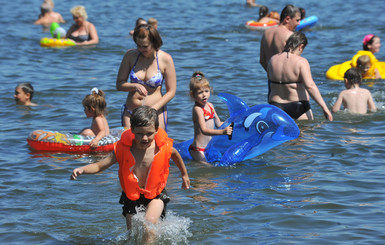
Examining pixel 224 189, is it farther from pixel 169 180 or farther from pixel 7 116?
pixel 7 116

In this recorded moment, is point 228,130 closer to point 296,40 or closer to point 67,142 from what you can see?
point 296,40

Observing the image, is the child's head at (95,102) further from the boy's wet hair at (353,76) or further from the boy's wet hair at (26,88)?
the boy's wet hair at (353,76)

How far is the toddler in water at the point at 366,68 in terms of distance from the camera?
12398 millimetres

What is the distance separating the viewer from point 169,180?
25.0ft

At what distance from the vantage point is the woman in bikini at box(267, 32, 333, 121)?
27.8 feet

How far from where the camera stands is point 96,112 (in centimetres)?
885

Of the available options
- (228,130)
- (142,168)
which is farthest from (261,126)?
(142,168)

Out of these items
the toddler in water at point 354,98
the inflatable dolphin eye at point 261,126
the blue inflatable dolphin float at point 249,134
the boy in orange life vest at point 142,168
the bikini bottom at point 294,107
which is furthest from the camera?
the toddler in water at point 354,98

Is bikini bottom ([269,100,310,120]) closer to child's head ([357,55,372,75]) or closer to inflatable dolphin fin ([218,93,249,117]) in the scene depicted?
inflatable dolphin fin ([218,93,249,117])

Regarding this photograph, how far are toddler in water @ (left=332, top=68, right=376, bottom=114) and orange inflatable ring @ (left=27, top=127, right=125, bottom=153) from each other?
3.54 metres

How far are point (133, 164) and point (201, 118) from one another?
238 centimetres

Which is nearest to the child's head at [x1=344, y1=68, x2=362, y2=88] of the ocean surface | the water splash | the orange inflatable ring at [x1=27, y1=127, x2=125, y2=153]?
the ocean surface

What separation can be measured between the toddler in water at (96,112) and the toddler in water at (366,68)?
5589 mm

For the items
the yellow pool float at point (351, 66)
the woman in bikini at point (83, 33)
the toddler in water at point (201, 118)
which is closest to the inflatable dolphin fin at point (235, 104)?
the toddler in water at point (201, 118)
